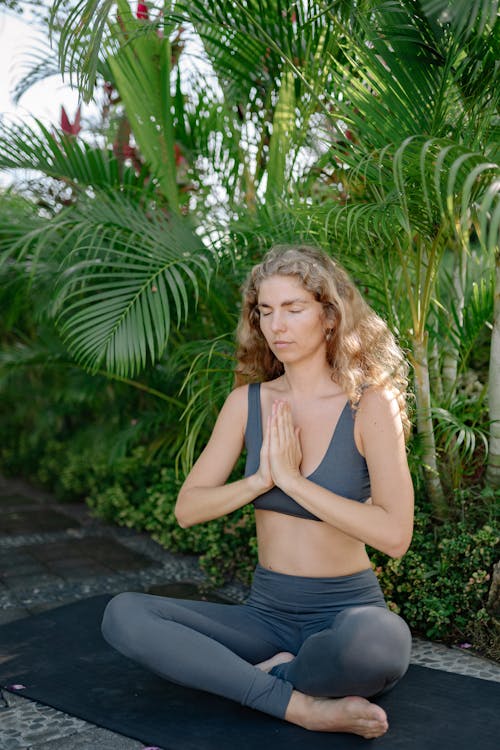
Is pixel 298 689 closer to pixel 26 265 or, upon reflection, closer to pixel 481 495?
pixel 481 495

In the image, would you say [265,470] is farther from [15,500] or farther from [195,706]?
[15,500]

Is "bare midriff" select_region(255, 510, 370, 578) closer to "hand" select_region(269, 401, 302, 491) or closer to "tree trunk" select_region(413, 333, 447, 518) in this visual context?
"hand" select_region(269, 401, 302, 491)

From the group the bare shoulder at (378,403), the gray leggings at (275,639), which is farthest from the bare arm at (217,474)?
the bare shoulder at (378,403)

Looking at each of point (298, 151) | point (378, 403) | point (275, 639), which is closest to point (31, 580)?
point (275, 639)

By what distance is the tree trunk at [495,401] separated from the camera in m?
2.94

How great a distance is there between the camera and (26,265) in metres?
3.84

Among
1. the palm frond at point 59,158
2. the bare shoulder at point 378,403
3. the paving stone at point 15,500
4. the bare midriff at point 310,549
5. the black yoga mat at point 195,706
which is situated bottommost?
the paving stone at point 15,500

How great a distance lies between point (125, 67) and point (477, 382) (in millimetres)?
2391

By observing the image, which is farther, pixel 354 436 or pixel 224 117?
pixel 224 117

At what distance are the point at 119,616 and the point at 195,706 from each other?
38 centimetres

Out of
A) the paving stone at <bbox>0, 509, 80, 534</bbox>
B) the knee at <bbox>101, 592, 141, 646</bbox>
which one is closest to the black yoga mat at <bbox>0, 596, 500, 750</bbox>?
the knee at <bbox>101, 592, 141, 646</bbox>

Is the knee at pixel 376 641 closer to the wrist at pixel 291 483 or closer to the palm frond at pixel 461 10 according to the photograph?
the wrist at pixel 291 483

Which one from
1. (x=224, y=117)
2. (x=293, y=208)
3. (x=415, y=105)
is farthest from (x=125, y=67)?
(x=415, y=105)

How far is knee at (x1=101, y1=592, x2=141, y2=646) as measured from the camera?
86.2 inches
